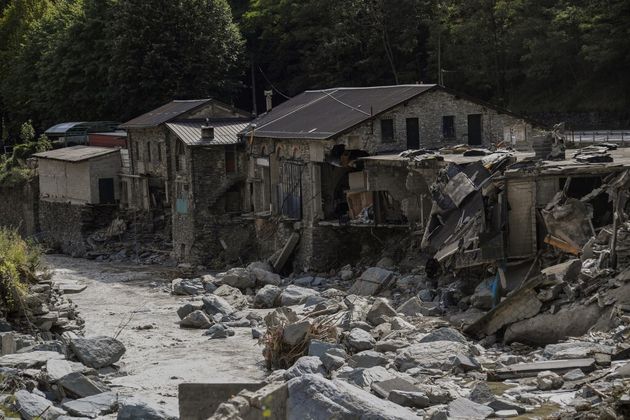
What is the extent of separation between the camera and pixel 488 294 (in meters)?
28.4

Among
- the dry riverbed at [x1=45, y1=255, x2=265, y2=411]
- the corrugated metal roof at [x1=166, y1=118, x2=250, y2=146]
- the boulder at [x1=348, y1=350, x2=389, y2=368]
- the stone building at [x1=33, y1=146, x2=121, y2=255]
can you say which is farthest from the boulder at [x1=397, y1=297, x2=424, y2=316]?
the stone building at [x1=33, y1=146, x2=121, y2=255]

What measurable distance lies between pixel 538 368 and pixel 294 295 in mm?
13457

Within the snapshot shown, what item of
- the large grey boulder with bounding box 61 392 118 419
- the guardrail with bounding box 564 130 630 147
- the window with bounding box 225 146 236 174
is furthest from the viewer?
the window with bounding box 225 146 236 174

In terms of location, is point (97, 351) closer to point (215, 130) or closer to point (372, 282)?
point (372, 282)

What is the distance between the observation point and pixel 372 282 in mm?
33594

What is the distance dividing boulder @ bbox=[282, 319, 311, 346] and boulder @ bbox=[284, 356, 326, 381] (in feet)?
5.06

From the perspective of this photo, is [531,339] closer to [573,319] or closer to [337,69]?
[573,319]

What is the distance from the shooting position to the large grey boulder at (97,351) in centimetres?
2378

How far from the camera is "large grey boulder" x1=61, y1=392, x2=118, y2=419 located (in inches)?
783

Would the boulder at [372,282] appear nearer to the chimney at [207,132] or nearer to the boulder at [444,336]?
the boulder at [444,336]

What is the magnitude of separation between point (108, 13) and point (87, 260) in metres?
18.3

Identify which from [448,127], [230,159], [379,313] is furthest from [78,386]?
[230,159]

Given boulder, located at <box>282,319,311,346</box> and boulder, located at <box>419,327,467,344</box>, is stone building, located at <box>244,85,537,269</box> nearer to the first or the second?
boulder, located at <box>282,319,311,346</box>

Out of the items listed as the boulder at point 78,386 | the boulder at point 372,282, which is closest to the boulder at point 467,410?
the boulder at point 78,386
